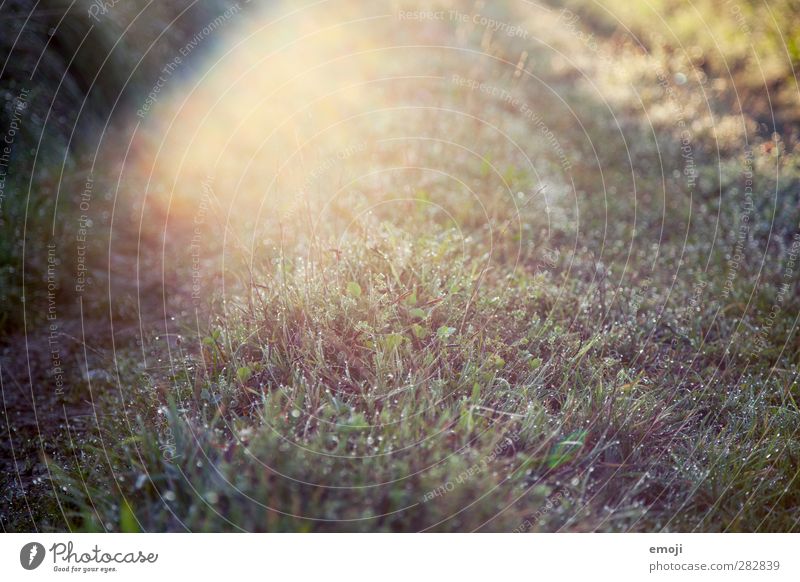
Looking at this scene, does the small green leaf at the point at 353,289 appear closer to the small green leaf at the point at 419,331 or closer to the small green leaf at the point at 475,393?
the small green leaf at the point at 419,331

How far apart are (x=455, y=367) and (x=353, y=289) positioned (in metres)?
0.59

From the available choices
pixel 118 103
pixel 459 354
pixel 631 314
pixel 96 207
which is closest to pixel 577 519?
pixel 459 354

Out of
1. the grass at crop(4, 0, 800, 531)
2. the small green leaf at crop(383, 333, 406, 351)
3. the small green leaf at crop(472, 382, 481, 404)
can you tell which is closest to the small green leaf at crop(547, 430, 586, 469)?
the grass at crop(4, 0, 800, 531)

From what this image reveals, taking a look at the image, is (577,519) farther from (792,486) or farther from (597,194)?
(597,194)

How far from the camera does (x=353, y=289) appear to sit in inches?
111

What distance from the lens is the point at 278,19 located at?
5684mm

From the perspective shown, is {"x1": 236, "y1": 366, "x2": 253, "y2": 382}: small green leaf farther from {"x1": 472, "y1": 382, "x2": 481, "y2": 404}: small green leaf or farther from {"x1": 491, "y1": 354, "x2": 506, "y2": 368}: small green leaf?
{"x1": 491, "y1": 354, "x2": 506, "y2": 368}: small green leaf

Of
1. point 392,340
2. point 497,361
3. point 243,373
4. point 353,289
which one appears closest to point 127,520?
point 243,373

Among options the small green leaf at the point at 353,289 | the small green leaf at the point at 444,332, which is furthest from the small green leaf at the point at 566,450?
the small green leaf at the point at 353,289

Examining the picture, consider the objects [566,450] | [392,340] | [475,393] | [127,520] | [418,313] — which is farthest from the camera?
[418,313]

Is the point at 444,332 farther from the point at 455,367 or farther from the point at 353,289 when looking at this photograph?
the point at 353,289

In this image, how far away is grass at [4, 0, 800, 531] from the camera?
2.07 m

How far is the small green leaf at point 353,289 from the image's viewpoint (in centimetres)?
281
